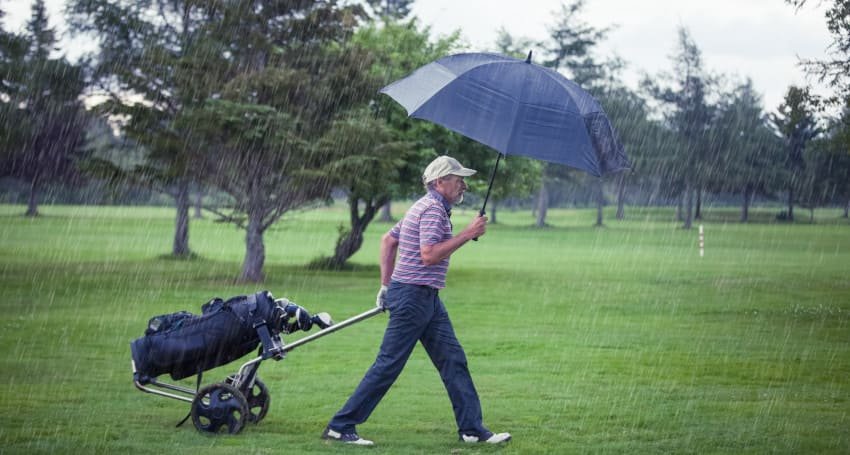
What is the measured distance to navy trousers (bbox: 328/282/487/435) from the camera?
23.1ft

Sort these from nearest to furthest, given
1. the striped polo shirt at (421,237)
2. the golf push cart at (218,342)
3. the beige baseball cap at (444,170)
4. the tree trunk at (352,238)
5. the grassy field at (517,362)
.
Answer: the striped polo shirt at (421,237) → the beige baseball cap at (444,170) → the golf push cart at (218,342) → the grassy field at (517,362) → the tree trunk at (352,238)

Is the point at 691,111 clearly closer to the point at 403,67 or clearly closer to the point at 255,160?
the point at 403,67

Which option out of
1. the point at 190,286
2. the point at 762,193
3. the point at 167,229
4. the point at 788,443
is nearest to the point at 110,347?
the point at 788,443

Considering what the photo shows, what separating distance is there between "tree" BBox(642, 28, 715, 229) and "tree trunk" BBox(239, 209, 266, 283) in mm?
52295

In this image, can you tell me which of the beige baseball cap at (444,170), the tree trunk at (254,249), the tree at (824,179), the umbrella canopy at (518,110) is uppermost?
the tree at (824,179)

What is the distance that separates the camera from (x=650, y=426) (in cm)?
806

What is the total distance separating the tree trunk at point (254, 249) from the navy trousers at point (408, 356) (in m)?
16.9

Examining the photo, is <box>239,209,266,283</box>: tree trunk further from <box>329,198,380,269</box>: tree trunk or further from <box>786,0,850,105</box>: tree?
<box>786,0,850,105</box>: tree

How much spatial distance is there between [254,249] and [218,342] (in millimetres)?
16929

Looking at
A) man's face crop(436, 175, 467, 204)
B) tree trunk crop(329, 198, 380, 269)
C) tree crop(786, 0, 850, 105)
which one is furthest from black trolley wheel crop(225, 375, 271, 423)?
tree trunk crop(329, 198, 380, 269)

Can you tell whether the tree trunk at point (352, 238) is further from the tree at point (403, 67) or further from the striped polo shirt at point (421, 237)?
the striped polo shirt at point (421, 237)

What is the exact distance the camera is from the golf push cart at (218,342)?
24.0 ft

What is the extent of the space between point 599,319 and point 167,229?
48.0 m

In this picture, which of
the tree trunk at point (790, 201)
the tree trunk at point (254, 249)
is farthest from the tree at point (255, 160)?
the tree trunk at point (790, 201)
